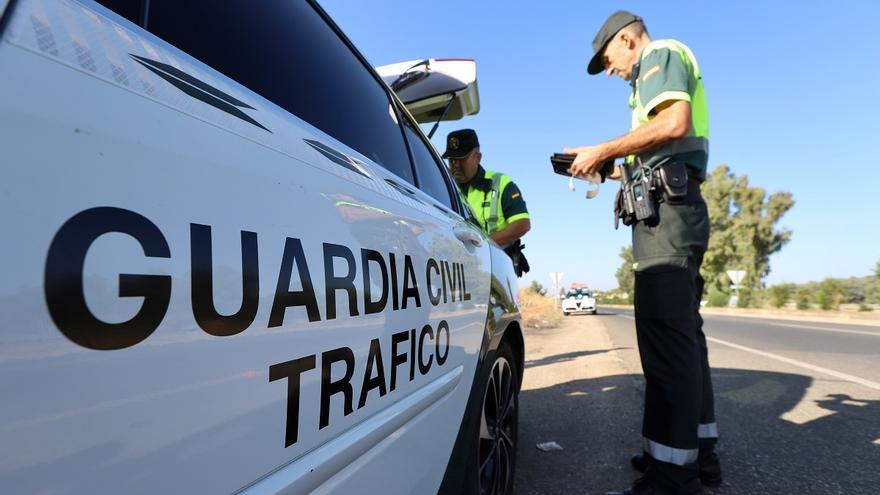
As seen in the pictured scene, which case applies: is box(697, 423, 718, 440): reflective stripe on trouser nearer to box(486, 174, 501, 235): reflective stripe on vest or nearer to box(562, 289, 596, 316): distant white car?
box(486, 174, 501, 235): reflective stripe on vest

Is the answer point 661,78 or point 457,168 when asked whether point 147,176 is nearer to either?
point 661,78

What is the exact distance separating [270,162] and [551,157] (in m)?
2.06

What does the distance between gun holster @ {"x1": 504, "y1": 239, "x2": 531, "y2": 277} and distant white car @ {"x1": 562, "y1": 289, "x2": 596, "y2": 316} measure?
25.8m

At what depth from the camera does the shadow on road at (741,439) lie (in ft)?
7.37

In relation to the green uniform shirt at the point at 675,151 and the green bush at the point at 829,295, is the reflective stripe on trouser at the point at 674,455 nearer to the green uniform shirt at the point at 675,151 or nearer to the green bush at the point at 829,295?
the green uniform shirt at the point at 675,151

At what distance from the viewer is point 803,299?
2459 centimetres

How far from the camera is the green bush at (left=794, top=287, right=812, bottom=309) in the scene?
24.3 m

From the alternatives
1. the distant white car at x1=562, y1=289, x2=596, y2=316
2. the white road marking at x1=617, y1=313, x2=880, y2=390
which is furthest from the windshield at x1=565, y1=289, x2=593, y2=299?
the white road marking at x1=617, y1=313, x2=880, y2=390

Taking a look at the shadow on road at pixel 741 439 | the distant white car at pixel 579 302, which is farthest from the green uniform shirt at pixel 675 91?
the distant white car at pixel 579 302

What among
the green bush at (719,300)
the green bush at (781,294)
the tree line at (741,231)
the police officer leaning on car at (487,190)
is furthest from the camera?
the tree line at (741,231)

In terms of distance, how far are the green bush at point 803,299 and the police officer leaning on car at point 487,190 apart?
27897mm

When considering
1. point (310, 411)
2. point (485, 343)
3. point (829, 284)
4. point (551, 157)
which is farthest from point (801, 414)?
point (829, 284)

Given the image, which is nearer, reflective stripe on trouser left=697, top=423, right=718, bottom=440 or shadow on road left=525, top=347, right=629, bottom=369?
reflective stripe on trouser left=697, top=423, right=718, bottom=440

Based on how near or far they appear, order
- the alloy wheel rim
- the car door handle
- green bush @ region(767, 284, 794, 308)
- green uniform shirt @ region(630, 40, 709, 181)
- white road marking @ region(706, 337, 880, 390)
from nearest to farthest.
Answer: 1. the car door handle
2. the alloy wheel rim
3. green uniform shirt @ region(630, 40, 709, 181)
4. white road marking @ region(706, 337, 880, 390)
5. green bush @ region(767, 284, 794, 308)
